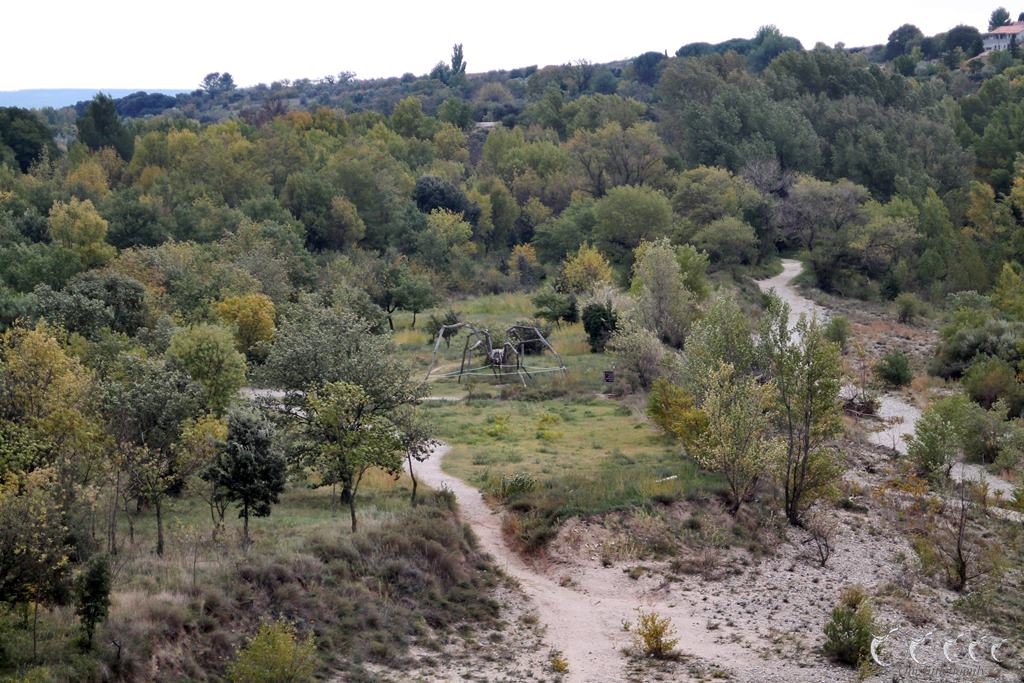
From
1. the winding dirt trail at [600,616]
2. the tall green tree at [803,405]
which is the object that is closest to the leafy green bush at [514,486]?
the winding dirt trail at [600,616]

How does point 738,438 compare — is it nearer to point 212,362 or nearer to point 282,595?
point 282,595

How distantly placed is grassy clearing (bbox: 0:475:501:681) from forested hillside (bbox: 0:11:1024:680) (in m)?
0.07

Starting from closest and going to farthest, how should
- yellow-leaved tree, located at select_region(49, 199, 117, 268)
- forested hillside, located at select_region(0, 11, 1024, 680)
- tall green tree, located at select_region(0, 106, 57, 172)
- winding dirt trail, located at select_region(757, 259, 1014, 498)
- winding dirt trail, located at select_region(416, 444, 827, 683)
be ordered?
winding dirt trail, located at select_region(416, 444, 827, 683) < forested hillside, located at select_region(0, 11, 1024, 680) < winding dirt trail, located at select_region(757, 259, 1014, 498) < yellow-leaved tree, located at select_region(49, 199, 117, 268) < tall green tree, located at select_region(0, 106, 57, 172)

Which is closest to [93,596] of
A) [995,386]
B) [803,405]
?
[803,405]

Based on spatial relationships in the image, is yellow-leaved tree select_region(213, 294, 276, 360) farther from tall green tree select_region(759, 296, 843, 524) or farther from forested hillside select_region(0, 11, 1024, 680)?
tall green tree select_region(759, 296, 843, 524)

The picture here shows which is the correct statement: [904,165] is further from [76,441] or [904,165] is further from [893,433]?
[76,441]

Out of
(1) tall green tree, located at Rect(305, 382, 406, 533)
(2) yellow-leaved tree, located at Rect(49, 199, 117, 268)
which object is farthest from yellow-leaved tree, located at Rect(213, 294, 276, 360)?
(1) tall green tree, located at Rect(305, 382, 406, 533)

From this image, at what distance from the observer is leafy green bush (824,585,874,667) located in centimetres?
2298

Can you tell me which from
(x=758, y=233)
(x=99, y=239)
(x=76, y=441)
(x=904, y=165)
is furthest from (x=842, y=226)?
(x=76, y=441)

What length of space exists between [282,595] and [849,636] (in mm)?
11108

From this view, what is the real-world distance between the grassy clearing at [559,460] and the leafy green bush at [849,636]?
726 centimetres

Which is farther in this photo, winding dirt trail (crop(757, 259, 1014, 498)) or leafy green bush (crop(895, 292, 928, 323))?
leafy green bush (crop(895, 292, 928, 323))

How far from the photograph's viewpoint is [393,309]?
59.7 metres

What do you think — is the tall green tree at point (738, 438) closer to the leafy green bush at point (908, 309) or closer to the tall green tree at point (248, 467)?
the tall green tree at point (248, 467)
